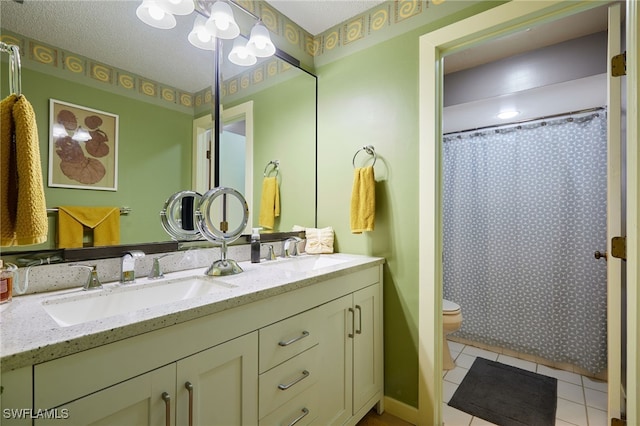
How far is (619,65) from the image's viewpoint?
1292 mm

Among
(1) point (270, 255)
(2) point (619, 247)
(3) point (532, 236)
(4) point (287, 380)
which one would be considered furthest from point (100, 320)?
(3) point (532, 236)

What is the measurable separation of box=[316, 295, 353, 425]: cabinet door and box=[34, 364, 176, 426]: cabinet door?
65 cm

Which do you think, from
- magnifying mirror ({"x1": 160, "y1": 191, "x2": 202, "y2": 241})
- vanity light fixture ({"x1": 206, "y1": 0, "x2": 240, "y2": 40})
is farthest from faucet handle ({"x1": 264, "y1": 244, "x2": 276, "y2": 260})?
vanity light fixture ({"x1": 206, "y1": 0, "x2": 240, "y2": 40})

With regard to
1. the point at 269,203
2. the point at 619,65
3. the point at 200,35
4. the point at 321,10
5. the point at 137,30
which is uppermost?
the point at 321,10

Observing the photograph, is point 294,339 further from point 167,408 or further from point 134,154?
point 134,154

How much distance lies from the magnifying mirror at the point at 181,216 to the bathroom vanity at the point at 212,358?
7.6 inches

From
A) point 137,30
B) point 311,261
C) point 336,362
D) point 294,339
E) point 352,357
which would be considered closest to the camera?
point 294,339

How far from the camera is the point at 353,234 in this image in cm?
190

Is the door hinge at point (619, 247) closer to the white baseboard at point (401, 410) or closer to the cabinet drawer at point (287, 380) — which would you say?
the white baseboard at point (401, 410)

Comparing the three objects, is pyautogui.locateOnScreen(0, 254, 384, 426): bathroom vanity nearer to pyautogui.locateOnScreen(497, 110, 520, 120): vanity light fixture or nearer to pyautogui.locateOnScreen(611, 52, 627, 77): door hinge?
pyautogui.locateOnScreen(611, 52, 627, 77): door hinge

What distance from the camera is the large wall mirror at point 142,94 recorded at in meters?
1.03

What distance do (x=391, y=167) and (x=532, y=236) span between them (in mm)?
1442

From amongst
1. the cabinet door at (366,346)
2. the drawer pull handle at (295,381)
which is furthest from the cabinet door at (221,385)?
the cabinet door at (366,346)

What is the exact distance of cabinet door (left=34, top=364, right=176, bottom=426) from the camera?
618mm
